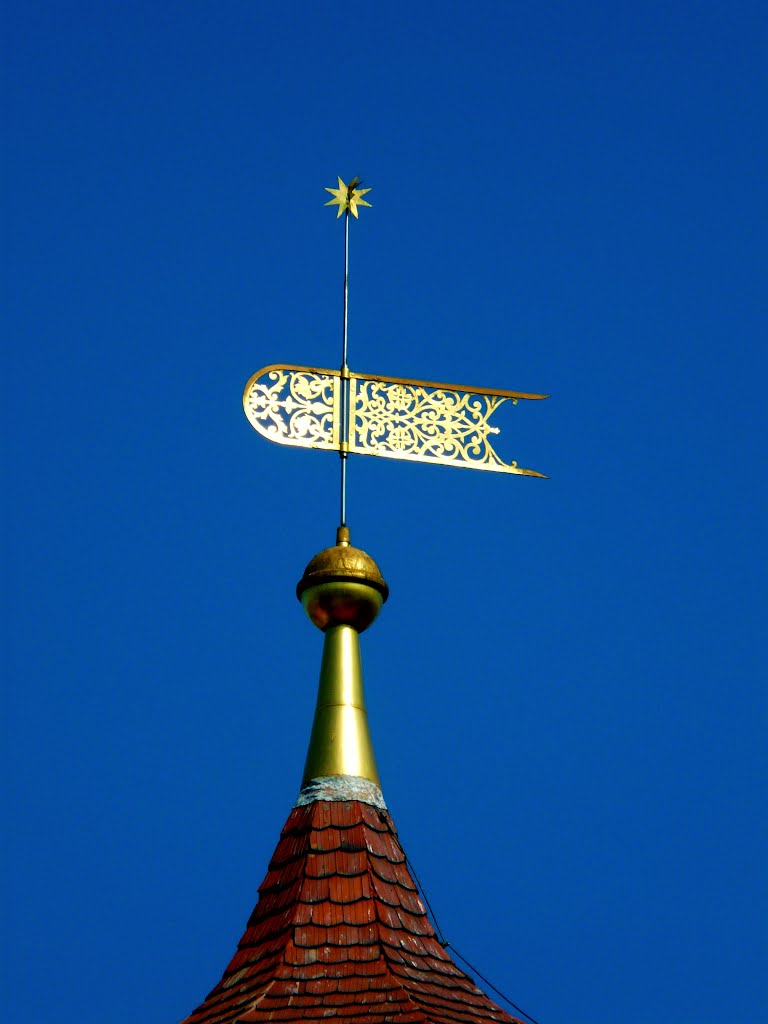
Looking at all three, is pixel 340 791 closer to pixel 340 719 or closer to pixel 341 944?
pixel 340 719

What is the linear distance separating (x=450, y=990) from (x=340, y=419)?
4.54 meters

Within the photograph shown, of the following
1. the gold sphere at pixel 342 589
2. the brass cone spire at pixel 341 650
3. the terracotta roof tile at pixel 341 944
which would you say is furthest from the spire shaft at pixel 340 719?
the terracotta roof tile at pixel 341 944

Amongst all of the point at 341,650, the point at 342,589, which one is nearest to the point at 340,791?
the point at 341,650

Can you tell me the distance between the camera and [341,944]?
10914 millimetres

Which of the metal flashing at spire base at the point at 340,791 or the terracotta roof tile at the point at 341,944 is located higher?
the metal flashing at spire base at the point at 340,791

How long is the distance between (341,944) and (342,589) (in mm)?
2856

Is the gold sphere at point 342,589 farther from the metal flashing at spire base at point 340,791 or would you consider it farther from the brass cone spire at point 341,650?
the metal flashing at spire base at point 340,791

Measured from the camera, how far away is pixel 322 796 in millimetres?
12086

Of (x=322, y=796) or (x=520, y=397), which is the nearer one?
(x=322, y=796)

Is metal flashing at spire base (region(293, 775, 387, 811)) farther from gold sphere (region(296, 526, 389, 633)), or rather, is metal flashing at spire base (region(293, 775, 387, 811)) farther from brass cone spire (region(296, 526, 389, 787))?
gold sphere (region(296, 526, 389, 633))

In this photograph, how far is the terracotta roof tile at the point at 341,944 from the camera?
33.8ft

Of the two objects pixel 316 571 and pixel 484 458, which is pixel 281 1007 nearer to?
pixel 316 571

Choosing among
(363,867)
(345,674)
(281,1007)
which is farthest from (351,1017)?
(345,674)

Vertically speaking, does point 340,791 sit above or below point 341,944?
above
